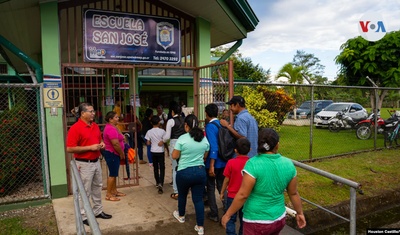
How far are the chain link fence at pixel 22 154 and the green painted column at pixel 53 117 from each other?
0.11 m

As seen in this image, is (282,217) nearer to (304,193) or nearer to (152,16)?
(304,193)

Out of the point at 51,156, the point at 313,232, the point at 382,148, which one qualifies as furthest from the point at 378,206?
the point at 51,156

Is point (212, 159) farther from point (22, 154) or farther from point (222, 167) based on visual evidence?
point (22, 154)

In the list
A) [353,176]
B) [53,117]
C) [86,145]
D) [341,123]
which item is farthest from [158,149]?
[341,123]

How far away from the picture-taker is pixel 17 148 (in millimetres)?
5398

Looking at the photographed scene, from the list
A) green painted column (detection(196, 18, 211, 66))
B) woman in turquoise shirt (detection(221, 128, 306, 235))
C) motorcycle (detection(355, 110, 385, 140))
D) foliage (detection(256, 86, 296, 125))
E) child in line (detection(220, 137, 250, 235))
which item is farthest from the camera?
Result: foliage (detection(256, 86, 296, 125))

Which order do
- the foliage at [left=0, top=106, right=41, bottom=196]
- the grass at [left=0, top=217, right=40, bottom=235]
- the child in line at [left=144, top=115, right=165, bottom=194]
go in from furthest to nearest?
the child in line at [left=144, top=115, right=165, bottom=194] → the foliage at [left=0, top=106, right=41, bottom=196] → the grass at [left=0, top=217, right=40, bottom=235]

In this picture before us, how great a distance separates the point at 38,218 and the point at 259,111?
8269 millimetres

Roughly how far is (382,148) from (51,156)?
10315mm

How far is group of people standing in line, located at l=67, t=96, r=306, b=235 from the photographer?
242 centimetres

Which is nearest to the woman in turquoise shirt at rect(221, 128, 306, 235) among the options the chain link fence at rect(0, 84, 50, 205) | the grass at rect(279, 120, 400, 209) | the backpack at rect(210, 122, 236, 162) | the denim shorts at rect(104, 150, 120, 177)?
the backpack at rect(210, 122, 236, 162)

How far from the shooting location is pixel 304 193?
5.93 meters

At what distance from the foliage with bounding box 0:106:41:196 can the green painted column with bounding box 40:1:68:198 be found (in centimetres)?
83

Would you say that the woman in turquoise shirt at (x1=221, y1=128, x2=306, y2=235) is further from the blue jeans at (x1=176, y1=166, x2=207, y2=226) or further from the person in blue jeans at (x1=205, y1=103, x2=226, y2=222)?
the person in blue jeans at (x1=205, y1=103, x2=226, y2=222)
